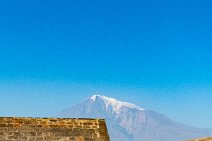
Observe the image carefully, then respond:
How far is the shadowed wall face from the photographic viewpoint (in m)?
18.9

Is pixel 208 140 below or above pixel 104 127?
below

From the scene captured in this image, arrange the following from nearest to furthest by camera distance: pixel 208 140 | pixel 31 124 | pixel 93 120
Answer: pixel 208 140, pixel 31 124, pixel 93 120

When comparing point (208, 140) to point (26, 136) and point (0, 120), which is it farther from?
point (0, 120)

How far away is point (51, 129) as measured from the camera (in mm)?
19641

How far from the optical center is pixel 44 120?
19.9 m

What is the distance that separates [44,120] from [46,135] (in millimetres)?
1040

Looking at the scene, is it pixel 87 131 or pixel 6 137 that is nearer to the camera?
pixel 6 137

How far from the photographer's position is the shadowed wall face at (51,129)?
1886cm

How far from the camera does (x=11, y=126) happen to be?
19.1m

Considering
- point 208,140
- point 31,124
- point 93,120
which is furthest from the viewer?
point 93,120

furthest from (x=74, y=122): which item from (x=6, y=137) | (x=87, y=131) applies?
(x=6, y=137)

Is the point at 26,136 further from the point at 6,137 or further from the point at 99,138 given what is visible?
the point at 99,138

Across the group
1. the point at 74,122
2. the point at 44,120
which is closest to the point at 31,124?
the point at 44,120

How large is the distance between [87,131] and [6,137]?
447 centimetres
